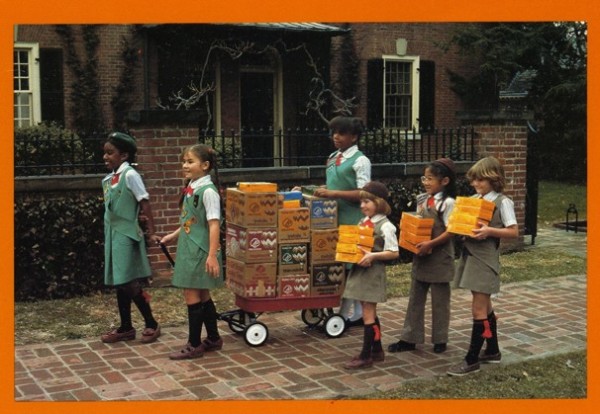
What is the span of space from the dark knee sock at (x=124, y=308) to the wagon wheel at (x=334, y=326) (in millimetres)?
1735

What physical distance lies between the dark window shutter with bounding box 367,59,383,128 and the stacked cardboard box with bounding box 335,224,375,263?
44.7ft

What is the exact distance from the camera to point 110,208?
6.27m

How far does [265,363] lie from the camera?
5.85 meters

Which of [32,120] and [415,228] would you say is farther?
[32,120]

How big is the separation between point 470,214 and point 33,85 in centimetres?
1237

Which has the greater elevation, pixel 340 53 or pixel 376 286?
pixel 340 53

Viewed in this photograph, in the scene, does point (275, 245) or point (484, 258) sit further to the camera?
point (275, 245)

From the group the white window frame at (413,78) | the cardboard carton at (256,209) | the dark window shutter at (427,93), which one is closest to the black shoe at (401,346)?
the cardboard carton at (256,209)

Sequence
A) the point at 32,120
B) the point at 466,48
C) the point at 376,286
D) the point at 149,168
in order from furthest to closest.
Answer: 1. the point at 466,48
2. the point at 32,120
3. the point at 149,168
4. the point at 376,286

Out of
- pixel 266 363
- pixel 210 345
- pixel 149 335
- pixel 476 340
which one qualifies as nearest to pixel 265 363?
pixel 266 363

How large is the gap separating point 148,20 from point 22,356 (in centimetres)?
310

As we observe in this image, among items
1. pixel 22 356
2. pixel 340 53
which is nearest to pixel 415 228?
pixel 22 356

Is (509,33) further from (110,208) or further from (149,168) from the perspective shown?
(110,208)

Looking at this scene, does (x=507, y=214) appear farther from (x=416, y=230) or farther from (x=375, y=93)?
(x=375, y=93)
